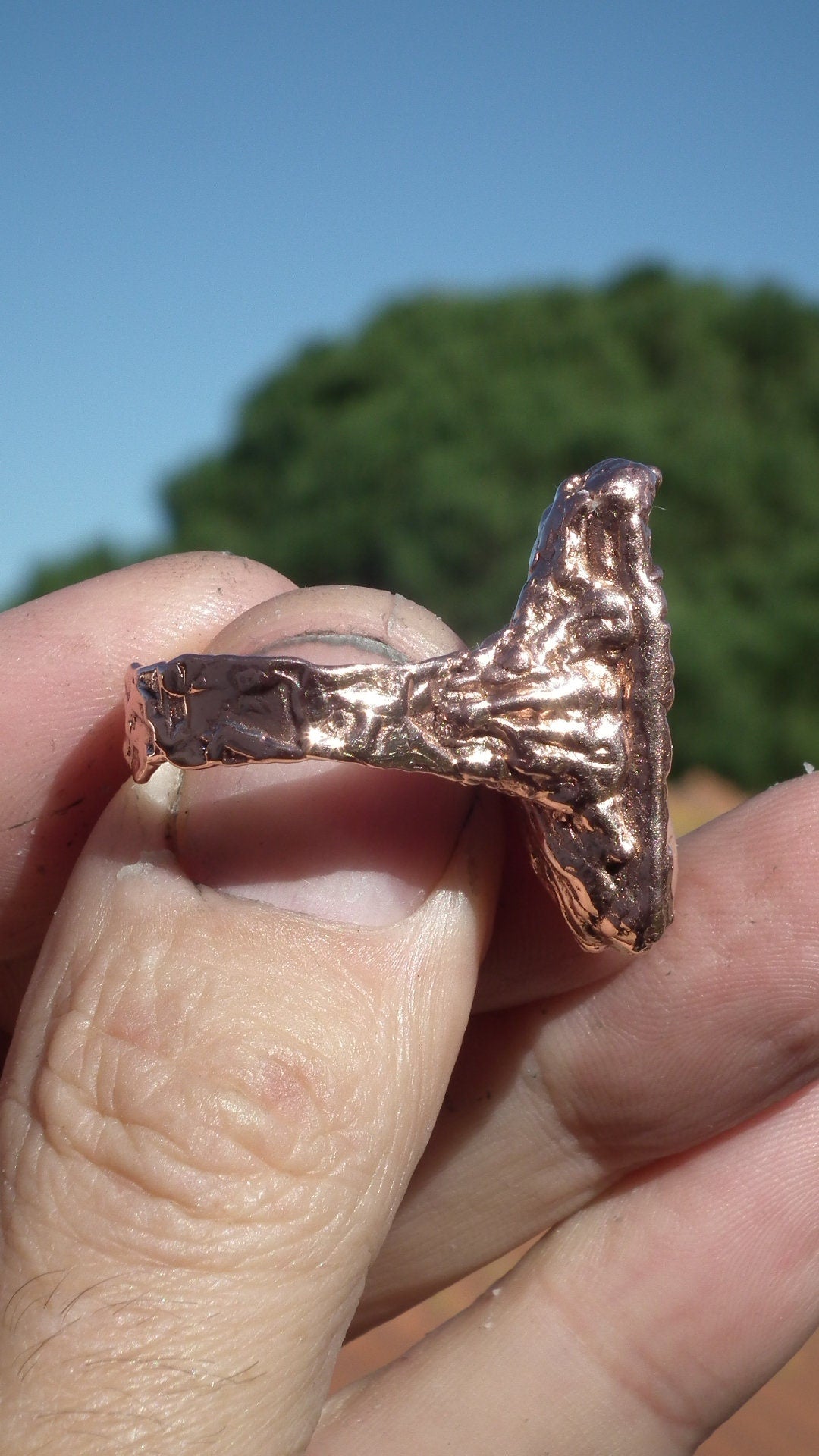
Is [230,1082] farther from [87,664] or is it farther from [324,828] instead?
[87,664]

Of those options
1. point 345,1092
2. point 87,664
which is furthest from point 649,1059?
point 87,664

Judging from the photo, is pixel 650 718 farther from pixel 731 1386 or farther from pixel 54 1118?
pixel 731 1386

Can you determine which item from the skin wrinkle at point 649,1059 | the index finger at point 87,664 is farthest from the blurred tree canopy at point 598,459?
the index finger at point 87,664

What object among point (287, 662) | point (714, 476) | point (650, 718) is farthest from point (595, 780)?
point (714, 476)

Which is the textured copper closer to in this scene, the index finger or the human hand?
the human hand

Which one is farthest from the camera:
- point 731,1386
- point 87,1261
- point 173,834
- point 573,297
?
point 573,297

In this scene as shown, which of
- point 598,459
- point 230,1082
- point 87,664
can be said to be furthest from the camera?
point 598,459

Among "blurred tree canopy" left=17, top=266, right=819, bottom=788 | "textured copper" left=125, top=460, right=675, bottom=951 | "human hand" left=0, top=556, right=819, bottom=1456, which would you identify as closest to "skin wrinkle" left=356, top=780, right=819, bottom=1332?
"human hand" left=0, top=556, right=819, bottom=1456
